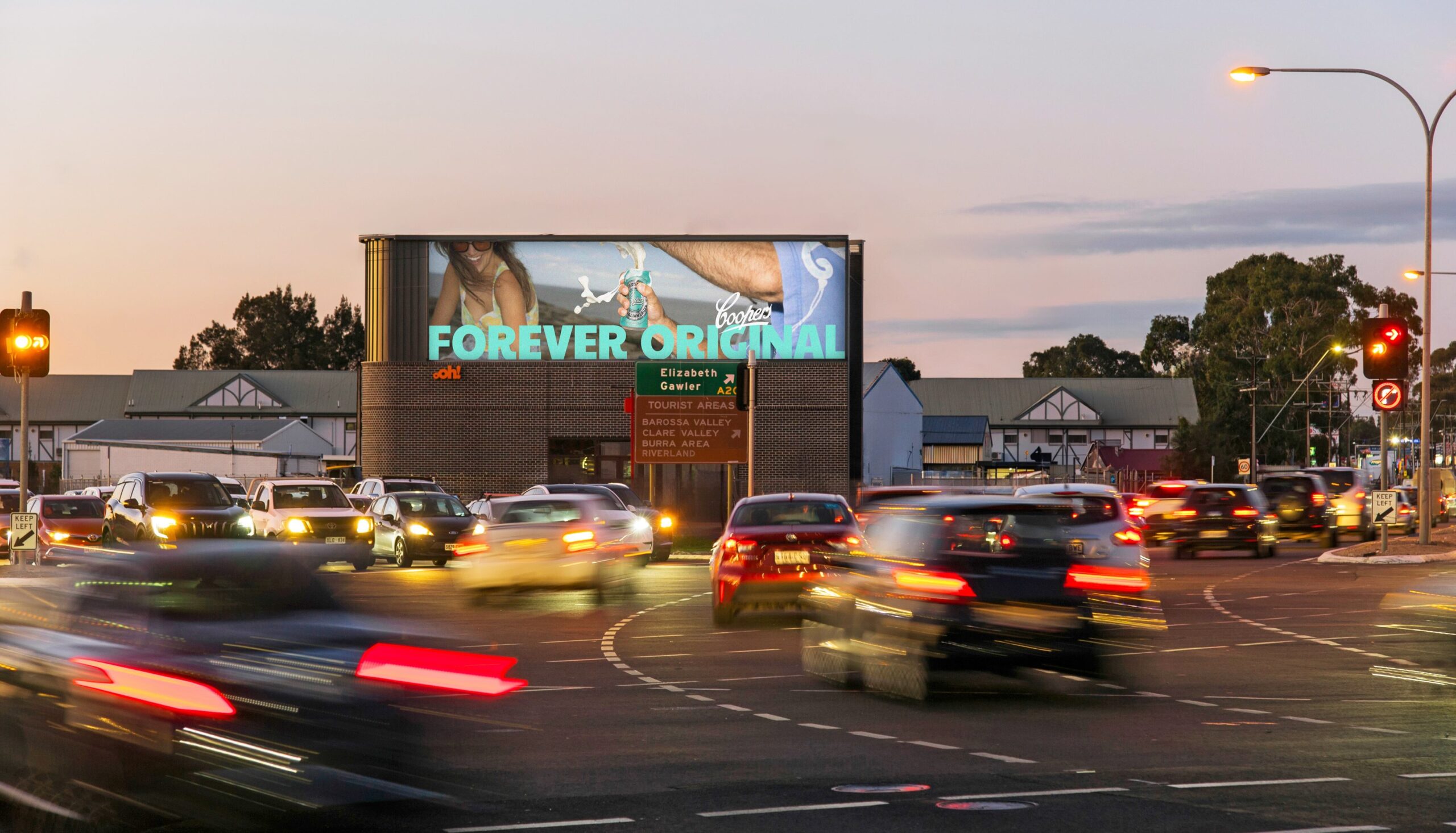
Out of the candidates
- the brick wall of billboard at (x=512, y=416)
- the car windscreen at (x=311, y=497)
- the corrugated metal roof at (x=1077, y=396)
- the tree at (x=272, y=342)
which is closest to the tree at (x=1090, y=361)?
the corrugated metal roof at (x=1077, y=396)

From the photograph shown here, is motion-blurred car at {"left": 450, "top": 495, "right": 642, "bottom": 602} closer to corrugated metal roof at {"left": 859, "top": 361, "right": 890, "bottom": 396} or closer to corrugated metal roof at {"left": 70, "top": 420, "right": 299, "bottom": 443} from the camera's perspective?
corrugated metal roof at {"left": 859, "top": 361, "right": 890, "bottom": 396}

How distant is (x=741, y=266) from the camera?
56.7 metres

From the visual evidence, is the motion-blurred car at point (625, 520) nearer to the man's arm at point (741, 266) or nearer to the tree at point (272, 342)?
the man's arm at point (741, 266)

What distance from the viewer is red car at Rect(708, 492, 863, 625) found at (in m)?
18.0

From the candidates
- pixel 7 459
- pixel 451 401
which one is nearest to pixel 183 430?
pixel 7 459

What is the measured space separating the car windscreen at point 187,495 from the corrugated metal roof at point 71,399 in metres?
89.9

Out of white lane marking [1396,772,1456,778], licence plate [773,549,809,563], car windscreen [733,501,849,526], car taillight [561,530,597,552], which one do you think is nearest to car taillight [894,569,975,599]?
white lane marking [1396,772,1456,778]

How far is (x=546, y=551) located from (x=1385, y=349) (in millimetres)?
18558

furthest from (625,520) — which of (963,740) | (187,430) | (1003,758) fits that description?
(187,430)

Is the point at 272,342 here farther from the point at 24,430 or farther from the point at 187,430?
the point at 24,430

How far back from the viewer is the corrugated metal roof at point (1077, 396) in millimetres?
118500

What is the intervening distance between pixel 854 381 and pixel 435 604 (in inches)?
1508

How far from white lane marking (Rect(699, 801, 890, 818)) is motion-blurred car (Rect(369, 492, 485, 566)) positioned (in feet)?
82.3

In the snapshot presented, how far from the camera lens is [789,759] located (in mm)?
9555
